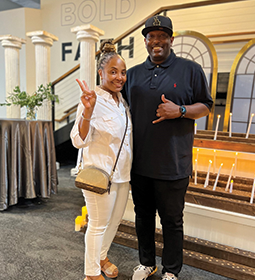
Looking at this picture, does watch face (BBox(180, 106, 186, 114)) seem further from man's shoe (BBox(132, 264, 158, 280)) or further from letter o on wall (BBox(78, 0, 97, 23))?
letter o on wall (BBox(78, 0, 97, 23))

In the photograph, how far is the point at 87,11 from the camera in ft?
16.9

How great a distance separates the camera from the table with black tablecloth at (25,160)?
89.0 inches

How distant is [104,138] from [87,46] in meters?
2.85

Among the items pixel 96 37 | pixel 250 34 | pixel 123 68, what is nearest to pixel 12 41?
pixel 96 37

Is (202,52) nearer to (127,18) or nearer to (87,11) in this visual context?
(127,18)

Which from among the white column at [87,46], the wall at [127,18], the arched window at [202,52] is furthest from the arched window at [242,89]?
the white column at [87,46]

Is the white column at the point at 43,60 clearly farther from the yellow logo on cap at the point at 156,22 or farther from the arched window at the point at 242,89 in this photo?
the yellow logo on cap at the point at 156,22

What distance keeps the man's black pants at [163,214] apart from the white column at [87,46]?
8.82 ft

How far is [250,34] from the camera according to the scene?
377 cm

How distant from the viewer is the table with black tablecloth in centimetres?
226

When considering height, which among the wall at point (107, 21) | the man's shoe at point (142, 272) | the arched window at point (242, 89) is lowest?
the man's shoe at point (142, 272)

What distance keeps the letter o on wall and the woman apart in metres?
4.71

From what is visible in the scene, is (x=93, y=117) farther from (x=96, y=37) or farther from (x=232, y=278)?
(x=96, y=37)

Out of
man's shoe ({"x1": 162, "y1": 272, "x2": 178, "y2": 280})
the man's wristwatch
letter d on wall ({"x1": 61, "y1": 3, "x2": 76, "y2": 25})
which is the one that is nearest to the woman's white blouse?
the man's wristwatch
